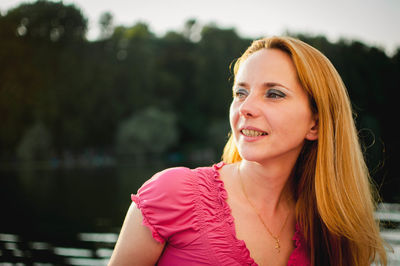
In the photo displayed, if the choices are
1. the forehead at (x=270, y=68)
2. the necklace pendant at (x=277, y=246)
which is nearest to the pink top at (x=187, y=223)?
the necklace pendant at (x=277, y=246)

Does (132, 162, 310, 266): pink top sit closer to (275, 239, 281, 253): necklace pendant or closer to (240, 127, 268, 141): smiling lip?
(275, 239, 281, 253): necklace pendant

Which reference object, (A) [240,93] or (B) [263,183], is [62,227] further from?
(A) [240,93]

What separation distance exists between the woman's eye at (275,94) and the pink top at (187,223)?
2.00ft

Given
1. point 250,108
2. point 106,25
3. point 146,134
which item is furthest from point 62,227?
point 106,25

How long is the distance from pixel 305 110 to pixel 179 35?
5491cm

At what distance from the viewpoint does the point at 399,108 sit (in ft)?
104

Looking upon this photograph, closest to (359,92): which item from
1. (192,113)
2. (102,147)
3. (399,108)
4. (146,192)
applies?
(399,108)

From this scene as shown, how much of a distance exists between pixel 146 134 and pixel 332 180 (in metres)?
37.2

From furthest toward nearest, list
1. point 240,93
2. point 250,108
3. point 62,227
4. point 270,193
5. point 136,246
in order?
point 62,227 → point 270,193 → point 240,93 → point 250,108 → point 136,246

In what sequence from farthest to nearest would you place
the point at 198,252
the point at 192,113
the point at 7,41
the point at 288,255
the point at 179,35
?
the point at 179,35 < the point at 192,113 < the point at 7,41 < the point at 288,255 < the point at 198,252

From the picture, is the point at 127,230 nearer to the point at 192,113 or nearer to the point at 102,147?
the point at 102,147

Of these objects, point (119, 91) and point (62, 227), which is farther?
point (119, 91)

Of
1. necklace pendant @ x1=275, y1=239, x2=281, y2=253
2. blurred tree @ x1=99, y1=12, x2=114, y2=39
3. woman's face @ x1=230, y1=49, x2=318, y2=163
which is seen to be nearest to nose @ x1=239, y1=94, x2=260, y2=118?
woman's face @ x1=230, y1=49, x2=318, y2=163

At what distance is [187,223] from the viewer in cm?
180
